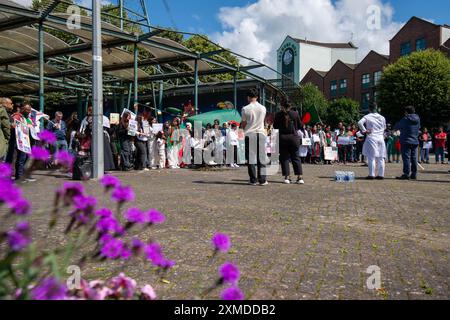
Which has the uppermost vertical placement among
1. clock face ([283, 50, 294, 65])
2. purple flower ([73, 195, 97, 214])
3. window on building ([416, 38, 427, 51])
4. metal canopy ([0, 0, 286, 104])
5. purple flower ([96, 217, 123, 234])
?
clock face ([283, 50, 294, 65])

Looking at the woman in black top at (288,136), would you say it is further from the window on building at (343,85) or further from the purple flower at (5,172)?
the window on building at (343,85)

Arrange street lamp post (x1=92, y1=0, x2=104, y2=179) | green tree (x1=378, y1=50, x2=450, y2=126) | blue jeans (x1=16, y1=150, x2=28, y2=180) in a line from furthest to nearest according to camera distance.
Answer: green tree (x1=378, y1=50, x2=450, y2=126), street lamp post (x1=92, y1=0, x2=104, y2=179), blue jeans (x1=16, y1=150, x2=28, y2=180)

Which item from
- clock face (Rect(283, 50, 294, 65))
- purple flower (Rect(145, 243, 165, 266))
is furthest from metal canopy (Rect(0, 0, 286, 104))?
clock face (Rect(283, 50, 294, 65))

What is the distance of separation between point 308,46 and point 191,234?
281 ft

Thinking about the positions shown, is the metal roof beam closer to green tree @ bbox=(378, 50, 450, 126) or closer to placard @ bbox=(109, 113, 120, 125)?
placard @ bbox=(109, 113, 120, 125)

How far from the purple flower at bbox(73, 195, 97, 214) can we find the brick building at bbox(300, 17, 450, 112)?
4817cm

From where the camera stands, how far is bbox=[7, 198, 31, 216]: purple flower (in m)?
1.21

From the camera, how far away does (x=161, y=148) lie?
1539cm

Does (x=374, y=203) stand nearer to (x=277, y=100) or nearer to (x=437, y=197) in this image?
(x=437, y=197)

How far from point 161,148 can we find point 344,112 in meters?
47.7

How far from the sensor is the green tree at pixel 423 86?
3934cm

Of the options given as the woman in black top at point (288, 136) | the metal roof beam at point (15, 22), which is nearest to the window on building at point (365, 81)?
the woman in black top at point (288, 136)

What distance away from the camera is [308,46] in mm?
85062

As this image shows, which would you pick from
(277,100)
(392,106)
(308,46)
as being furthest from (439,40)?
(308,46)
